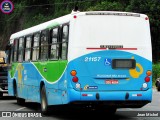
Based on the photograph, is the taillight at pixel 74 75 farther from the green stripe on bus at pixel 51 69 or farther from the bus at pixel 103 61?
the green stripe on bus at pixel 51 69

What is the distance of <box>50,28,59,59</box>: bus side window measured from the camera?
15547mm

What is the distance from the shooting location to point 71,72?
46.4 feet

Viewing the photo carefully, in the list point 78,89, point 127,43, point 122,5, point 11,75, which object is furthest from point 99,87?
point 122,5

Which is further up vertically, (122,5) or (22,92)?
(122,5)

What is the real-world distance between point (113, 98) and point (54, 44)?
9.14ft

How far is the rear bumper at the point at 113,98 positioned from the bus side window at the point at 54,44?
6.33 feet

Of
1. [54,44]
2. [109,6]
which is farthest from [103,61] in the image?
[109,6]

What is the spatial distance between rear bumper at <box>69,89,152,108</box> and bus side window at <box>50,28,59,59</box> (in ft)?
6.33

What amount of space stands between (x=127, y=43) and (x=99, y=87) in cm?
151

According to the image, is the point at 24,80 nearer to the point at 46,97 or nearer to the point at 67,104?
the point at 46,97

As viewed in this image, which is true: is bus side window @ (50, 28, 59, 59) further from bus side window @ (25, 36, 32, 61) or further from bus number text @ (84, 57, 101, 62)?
bus side window @ (25, 36, 32, 61)

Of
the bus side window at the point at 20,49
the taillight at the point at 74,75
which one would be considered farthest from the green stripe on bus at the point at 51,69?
the bus side window at the point at 20,49

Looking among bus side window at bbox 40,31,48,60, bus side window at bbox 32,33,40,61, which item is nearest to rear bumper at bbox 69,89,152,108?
bus side window at bbox 40,31,48,60

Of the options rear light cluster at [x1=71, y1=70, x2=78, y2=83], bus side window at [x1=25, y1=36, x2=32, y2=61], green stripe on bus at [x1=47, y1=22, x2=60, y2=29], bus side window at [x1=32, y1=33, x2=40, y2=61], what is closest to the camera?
rear light cluster at [x1=71, y1=70, x2=78, y2=83]
